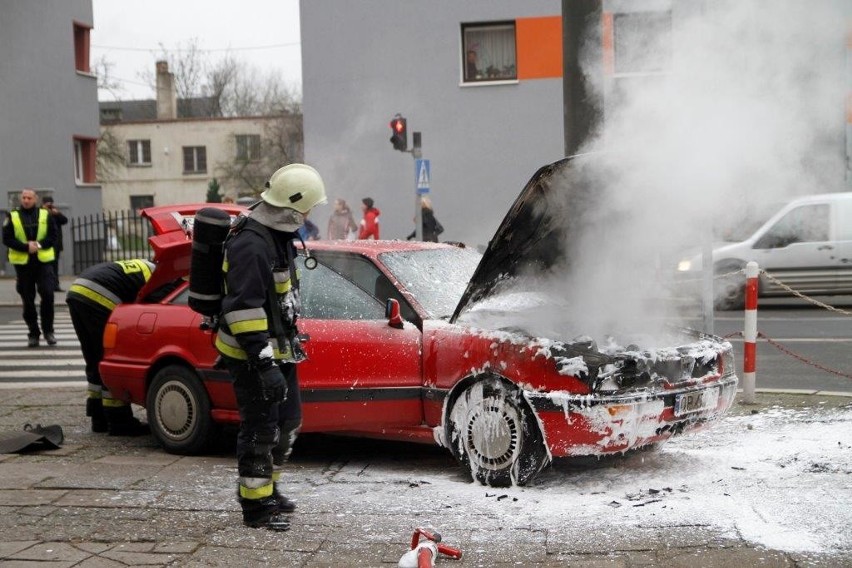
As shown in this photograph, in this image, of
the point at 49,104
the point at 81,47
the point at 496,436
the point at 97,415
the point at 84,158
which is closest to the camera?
the point at 496,436

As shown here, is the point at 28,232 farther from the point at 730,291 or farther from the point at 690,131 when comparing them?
the point at 730,291

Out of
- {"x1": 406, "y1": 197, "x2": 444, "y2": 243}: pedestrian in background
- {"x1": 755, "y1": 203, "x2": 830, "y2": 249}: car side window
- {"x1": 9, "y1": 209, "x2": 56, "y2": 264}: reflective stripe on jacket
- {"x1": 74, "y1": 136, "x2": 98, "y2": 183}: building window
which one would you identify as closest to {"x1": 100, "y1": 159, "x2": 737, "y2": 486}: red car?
{"x1": 9, "y1": 209, "x2": 56, "y2": 264}: reflective stripe on jacket

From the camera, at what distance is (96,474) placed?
22.2ft

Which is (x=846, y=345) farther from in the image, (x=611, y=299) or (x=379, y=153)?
(x=379, y=153)

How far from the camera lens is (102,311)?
Result: 8.11m

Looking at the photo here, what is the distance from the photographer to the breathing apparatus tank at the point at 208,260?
19.0 feet

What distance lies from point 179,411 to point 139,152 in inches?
2267

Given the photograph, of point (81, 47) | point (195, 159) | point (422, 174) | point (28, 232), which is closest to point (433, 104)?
point (422, 174)

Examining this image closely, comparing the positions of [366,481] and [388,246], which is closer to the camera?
[366,481]

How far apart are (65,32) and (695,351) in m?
29.0

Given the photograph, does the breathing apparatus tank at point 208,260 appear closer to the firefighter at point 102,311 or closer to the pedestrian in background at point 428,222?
the firefighter at point 102,311

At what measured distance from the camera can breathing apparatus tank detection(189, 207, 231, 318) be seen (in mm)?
5797

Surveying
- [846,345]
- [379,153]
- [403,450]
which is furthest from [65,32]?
[403,450]

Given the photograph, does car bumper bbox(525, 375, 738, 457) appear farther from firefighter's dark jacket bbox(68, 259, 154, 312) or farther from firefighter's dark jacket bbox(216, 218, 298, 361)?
firefighter's dark jacket bbox(68, 259, 154, 312)
